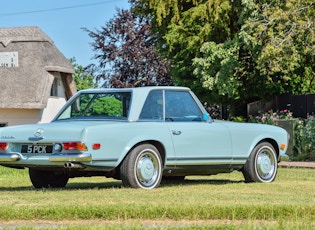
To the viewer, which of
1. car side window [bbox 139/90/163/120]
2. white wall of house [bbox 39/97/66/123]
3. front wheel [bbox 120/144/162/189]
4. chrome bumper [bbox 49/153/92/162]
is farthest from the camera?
white wall of house [bbox 39/97/66/123]

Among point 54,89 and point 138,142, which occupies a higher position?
point 54,89

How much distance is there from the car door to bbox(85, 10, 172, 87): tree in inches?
1951

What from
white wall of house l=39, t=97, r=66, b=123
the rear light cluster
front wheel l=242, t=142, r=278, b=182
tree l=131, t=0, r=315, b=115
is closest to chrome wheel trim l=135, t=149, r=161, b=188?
the rear light cluster

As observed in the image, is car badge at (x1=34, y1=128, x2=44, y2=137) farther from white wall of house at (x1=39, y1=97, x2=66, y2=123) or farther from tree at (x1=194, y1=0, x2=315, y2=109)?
white wall of house at (x1=39, y1=97, x2=66, y2=123)

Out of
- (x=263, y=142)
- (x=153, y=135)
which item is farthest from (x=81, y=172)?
(x=263, y=142)

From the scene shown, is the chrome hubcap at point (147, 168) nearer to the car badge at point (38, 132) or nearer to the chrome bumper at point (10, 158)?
the car badge at point (38, 132)

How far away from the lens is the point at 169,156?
14148 mm

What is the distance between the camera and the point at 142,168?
13664mm

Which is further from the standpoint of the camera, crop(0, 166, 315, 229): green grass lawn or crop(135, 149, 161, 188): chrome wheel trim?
crop(135, 149, 161, 188): chrome wheel trim

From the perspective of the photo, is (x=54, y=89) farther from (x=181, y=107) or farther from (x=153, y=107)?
(x=153, y=107)

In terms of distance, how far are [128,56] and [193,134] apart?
50.7 metres

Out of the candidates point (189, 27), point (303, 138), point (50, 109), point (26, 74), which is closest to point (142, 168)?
point (303, 138)

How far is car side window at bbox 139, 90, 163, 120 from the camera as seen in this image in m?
14.2

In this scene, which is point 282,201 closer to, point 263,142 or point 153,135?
point 153,135
